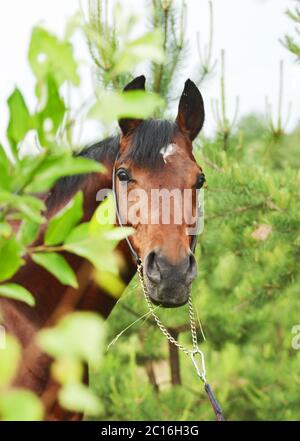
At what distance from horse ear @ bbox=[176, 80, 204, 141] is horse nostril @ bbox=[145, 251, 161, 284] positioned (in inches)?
19.1

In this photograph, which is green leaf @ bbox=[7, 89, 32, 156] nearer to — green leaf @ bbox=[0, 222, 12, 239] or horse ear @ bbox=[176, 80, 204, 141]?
green leaf @ bbox=[0, 222, 12, 239]

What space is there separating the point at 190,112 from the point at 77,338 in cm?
174

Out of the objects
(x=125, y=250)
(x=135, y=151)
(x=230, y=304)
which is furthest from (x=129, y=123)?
(x=230, y=304)

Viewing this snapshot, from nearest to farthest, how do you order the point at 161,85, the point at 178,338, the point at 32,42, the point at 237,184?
the point at 32,42 < the point at 237,184 < the point at 161,85 < the point at 178,338

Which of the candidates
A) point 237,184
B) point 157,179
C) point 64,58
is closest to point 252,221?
point 237,184

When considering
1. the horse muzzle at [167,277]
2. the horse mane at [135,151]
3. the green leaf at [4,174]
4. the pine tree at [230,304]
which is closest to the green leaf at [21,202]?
the green leaf at [4,174]

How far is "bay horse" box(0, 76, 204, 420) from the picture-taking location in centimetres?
168

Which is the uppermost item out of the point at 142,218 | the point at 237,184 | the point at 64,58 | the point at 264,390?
the point at 64,58

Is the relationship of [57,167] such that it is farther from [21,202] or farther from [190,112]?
[190,112]

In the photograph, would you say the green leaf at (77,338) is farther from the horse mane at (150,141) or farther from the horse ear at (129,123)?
the horse ear at (129,123)

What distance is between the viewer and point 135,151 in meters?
1.87
